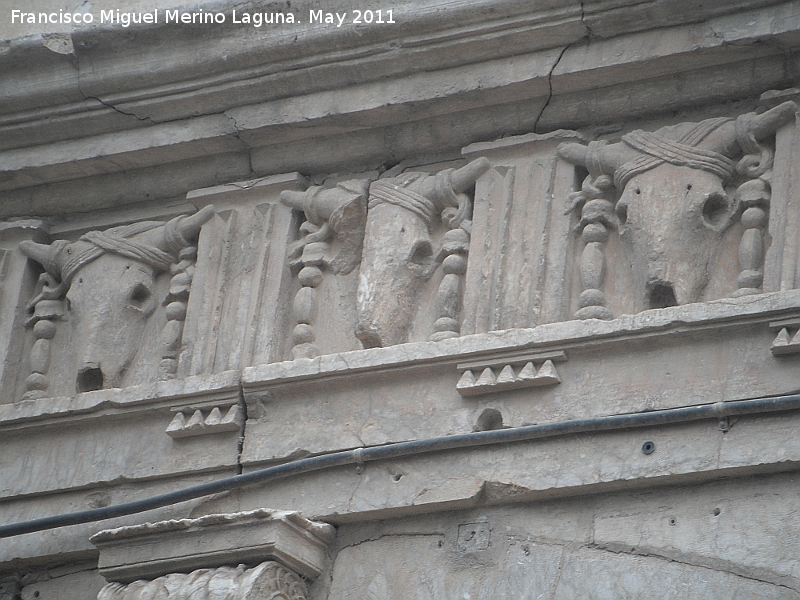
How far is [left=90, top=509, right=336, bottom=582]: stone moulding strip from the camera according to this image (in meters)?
3.97

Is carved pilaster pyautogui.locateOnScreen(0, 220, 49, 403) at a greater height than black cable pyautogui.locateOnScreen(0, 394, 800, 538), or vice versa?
carved pilaster pyautogui.locateOnScreen(0, 220, 49, 403)

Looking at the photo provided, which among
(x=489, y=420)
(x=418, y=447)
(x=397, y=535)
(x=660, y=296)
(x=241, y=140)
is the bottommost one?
(x=397, y=535)

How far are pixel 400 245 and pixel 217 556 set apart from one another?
1.11m

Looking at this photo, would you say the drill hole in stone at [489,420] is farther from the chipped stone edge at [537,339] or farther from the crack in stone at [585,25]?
the crack in stone at [585,25]

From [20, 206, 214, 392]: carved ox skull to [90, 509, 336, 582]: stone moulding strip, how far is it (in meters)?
0.74

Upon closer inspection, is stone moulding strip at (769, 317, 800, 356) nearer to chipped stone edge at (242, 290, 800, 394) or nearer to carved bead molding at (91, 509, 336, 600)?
chipped stone edge at (242, 290, 800, 394)

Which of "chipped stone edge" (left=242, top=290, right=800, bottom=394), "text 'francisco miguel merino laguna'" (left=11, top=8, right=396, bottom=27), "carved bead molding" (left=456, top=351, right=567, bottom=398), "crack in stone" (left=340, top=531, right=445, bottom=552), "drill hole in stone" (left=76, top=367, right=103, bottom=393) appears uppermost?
"text 'francisco miguel merino laguna'" (left=11, top=8, right=396, bottom=27)

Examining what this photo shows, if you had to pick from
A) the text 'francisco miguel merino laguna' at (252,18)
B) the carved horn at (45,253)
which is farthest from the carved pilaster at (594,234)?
the carved horn at (45,253)

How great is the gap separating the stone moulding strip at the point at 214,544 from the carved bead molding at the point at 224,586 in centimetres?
3

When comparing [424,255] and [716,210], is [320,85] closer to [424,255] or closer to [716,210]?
[424,255]

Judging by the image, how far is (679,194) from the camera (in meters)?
4.18

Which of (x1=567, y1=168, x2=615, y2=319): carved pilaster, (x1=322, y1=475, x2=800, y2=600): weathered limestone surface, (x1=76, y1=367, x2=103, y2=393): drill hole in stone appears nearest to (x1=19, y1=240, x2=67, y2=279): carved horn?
(x1=76, y1=367, x2=103, y2=393): drill hole in stone

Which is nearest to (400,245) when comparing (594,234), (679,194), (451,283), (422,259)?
(422,259)

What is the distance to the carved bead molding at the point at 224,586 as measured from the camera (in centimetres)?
388
